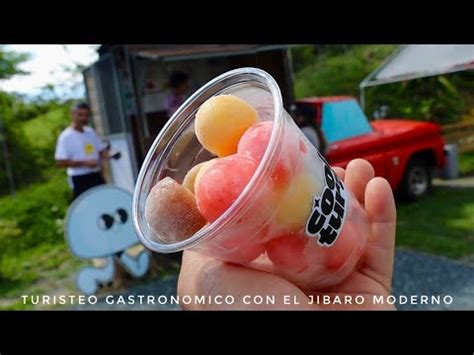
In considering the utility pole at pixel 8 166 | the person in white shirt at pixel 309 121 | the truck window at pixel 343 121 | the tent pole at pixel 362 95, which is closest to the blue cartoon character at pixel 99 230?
the utility pole at pixel 8 166

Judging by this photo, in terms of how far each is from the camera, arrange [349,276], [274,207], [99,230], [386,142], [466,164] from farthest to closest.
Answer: [466,164] < [386,142] < [99,230] < [349,276] < [274,207]

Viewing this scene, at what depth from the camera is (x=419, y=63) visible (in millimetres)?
2584

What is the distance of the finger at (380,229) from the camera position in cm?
67

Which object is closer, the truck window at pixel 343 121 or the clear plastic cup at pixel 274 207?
the clear plastic cup at pixel 274 207

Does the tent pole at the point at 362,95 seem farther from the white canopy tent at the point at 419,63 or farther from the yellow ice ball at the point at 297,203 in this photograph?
the yellow ice ball at the point at 297,203

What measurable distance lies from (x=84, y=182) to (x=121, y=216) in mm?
237

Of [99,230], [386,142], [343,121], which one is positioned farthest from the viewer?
[343,121]

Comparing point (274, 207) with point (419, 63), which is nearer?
point (274, 207)

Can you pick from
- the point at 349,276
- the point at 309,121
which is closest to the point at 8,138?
the point at 309,121

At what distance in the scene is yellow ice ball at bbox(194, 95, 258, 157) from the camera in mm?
561

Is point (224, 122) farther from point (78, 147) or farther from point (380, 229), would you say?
point (78, 147)

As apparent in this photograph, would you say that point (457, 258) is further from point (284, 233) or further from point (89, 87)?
point (284, 233)
